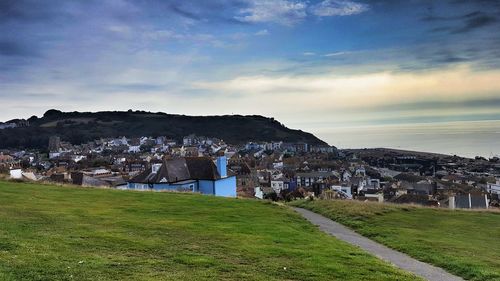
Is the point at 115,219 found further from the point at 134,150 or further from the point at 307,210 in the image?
the point at 134,150

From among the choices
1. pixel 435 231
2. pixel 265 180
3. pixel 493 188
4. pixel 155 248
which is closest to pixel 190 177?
pixel 435 231

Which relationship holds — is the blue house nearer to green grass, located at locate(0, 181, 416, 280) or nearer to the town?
the town

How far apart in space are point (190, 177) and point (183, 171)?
1043mm

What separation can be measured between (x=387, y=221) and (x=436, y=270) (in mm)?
13345

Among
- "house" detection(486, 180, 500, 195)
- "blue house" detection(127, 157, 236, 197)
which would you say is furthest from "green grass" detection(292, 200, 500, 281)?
"house" detection(486, 180, 500, 195)

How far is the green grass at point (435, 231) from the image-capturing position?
15438 millimetres

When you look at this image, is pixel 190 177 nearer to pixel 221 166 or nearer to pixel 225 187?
pixel 221 166

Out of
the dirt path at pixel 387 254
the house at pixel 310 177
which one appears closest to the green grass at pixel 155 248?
the dirt path at pixel 387 254

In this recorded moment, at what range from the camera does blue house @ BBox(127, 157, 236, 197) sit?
4500 centimetres

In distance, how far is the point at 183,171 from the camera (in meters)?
46.2

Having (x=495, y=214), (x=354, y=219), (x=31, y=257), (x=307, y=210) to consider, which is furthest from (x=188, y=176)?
(x=31, y=257)

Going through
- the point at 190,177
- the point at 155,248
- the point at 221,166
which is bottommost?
the point at 155,248

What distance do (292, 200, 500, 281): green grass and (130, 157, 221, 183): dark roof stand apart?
11.0m

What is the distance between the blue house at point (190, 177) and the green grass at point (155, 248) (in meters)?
22.3
